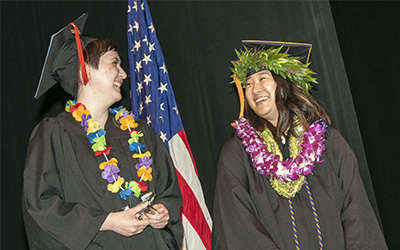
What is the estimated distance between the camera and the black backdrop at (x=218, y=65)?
3.67 meters

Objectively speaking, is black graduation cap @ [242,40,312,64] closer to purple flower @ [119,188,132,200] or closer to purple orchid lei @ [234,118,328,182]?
purple orchid lei @ [234,118,328,182]

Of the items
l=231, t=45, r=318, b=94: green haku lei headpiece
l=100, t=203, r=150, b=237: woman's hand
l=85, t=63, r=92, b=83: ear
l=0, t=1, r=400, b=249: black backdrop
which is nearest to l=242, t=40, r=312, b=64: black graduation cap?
l=231, t=45, r=318, b=94: green haku lei headpiece

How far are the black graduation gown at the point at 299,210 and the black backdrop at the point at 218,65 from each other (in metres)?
1.07

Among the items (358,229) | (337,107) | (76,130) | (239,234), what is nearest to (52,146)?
(76,130)

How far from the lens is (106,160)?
8.07 ft

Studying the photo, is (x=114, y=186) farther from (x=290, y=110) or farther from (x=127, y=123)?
(x=290, y=110)

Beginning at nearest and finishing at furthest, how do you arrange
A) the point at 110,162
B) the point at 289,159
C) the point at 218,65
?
the point at 110,162, the point at 289,159, the point at 218,65

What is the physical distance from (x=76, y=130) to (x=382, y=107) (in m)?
2.29

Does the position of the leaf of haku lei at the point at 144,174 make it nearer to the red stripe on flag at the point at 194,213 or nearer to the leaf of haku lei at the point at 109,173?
the leaf of haku lei at the point at 109,173

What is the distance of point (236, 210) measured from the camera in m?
2.59

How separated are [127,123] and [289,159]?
92cm

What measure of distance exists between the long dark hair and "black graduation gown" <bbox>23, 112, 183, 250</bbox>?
2.20ft

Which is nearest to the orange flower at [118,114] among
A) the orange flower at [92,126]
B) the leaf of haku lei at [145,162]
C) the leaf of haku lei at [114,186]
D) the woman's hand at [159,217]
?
the orange flower at [92,126]

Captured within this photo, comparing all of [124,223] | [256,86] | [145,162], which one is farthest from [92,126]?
[256,86]
